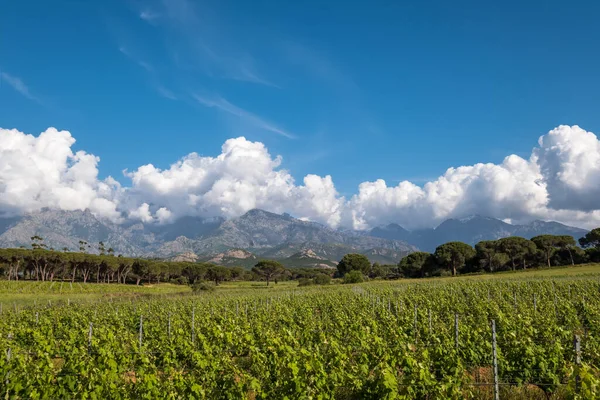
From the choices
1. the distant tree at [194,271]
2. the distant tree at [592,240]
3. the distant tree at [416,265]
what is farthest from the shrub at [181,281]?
the distant tree at [592,240]

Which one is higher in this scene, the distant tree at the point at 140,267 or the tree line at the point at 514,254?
the tree line at the point at 514,254

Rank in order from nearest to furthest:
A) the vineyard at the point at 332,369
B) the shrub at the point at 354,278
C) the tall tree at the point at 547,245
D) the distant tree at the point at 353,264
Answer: the vineyard at the point at 332,369
the shrub at the point at 354,278
the tall tree at the point at 547,245
the distant tree at the point at 353,264

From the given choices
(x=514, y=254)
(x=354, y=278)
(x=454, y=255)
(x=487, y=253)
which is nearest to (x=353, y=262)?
(x=354, y=278)

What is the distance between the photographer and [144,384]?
29.0 ft

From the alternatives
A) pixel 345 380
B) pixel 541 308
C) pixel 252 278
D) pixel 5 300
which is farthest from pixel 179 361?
pixel 252 278

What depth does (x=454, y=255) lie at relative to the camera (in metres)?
96.2

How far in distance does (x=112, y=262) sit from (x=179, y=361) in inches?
3428

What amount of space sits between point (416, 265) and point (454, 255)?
1251cm

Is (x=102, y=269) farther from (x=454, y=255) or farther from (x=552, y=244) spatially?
(x=552, y=244)

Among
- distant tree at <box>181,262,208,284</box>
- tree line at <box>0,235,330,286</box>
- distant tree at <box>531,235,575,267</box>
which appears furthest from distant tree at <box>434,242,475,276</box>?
distant tree at <box>181,262,208,284</box>

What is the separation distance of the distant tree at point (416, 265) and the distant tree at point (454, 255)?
5033mm

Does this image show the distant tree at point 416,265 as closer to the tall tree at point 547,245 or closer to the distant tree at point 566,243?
the tall tree at point 547,245

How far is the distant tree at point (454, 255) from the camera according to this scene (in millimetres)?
96062

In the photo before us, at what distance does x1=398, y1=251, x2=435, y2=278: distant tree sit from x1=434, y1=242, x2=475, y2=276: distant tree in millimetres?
5033
